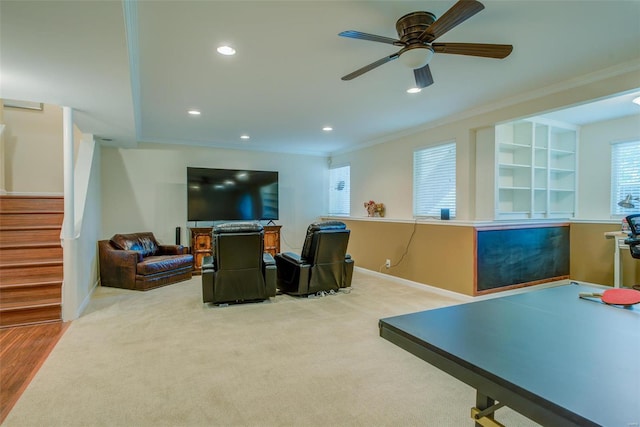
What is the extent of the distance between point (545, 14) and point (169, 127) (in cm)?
527

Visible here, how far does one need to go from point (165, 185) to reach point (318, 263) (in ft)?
12.5

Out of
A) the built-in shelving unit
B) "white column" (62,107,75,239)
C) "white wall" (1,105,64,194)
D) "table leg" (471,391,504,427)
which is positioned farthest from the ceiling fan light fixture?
"white wall" (1,105,64,194)

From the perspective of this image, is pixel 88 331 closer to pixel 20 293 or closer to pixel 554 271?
pixel 20 293

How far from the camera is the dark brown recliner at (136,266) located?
497 centimetres

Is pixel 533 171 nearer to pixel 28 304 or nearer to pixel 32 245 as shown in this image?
pixel 28 304

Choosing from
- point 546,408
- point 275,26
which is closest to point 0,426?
point 546,408

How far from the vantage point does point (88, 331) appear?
3.29m

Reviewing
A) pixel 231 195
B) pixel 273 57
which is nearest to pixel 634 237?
pixel 273 57

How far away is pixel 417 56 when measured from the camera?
93.8 inches

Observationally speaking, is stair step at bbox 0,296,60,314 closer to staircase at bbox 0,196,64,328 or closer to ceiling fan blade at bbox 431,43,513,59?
staircase at bbox 0,196,64,328

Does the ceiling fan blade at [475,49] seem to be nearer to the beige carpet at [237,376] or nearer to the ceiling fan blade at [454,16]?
the ceiling fan blade at [454,16]

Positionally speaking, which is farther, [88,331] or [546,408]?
[88,331]

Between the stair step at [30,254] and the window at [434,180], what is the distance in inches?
205

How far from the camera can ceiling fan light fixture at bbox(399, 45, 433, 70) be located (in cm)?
234
